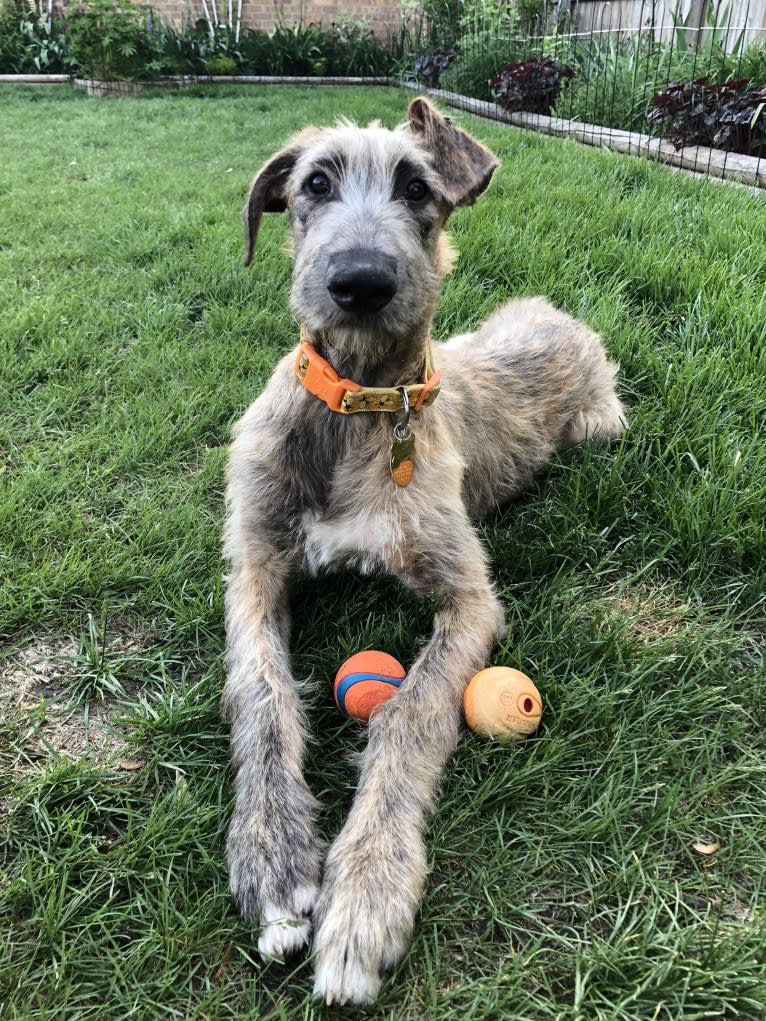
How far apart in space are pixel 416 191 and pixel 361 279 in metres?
0.81

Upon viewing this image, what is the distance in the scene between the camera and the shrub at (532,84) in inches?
417

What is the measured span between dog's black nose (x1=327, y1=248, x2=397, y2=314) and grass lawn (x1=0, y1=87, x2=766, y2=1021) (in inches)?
44.2

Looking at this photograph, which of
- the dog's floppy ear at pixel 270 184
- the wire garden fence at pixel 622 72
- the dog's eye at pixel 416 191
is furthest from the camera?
the wire garden fence at pixel 622 72

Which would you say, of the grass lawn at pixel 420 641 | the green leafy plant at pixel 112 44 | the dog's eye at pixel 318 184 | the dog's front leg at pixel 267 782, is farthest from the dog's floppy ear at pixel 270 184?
the green leafy plant at pixel 112 44

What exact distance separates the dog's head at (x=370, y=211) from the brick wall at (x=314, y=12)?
62.9 feet

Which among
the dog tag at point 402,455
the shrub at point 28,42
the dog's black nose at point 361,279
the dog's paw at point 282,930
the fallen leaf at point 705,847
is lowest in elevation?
the fallen leaf at point 705,847

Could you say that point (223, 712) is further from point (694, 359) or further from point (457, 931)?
point (694, 359)

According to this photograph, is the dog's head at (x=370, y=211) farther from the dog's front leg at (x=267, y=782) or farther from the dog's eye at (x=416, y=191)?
the dog's front leg at (x=267, y=782)

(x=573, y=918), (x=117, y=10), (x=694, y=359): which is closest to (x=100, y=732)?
(x=573, y=918)

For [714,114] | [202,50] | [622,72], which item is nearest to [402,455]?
[714,114]

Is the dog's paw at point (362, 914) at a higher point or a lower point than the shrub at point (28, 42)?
lower

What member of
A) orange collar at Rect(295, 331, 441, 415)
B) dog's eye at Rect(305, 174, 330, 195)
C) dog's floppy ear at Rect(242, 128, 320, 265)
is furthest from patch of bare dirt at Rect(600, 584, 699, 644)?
dog's floppy ear at Rect(242, 128, 320, 265)

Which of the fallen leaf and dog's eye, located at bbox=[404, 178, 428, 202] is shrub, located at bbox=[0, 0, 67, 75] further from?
the fallen leaf

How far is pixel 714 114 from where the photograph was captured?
7.55m
